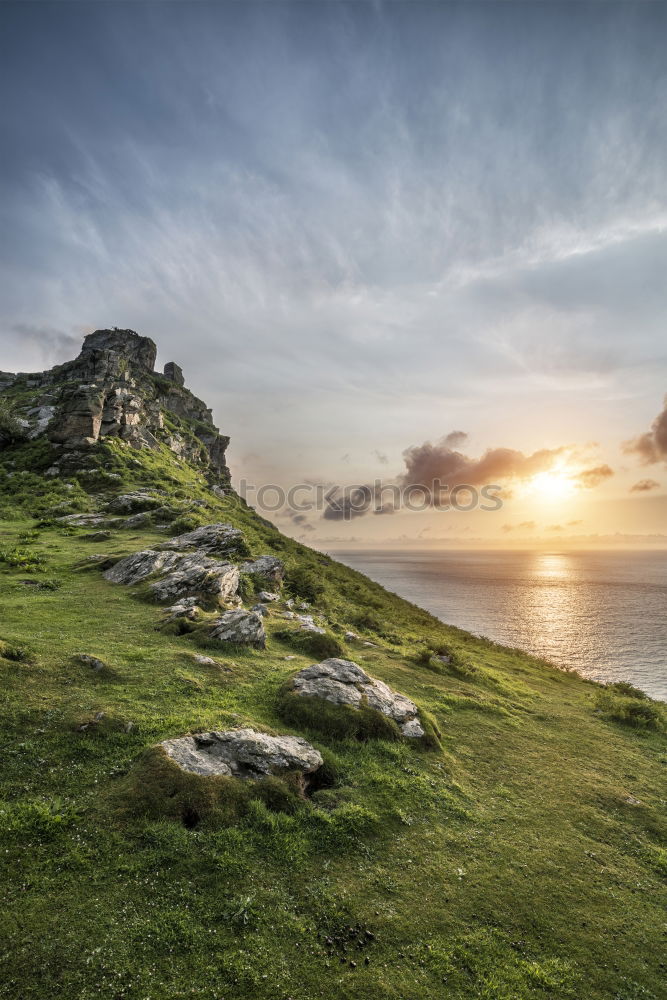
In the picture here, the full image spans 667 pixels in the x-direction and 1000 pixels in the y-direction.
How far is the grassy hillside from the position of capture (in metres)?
6.52

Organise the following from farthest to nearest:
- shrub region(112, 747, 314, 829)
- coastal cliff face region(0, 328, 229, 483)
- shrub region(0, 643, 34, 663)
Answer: coastal cliff face region(0, 328, 229, 483) < shrub region(0, 643, 34, 663) < shrub region(112, 747, 314, 829)

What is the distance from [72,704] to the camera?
37.3 feet

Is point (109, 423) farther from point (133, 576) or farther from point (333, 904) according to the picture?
point (333, 904)

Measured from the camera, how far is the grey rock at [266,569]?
31.6 meters

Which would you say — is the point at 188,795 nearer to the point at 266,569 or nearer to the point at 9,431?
the point at 266,569

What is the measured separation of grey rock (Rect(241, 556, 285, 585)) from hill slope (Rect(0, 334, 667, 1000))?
1233 cm

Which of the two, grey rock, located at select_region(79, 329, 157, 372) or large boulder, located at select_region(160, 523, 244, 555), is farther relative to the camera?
grey rock, located at select_region(79, 329, 157, 372)

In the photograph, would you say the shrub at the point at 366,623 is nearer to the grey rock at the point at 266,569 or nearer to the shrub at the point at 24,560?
the grey rock at the point at 266,569

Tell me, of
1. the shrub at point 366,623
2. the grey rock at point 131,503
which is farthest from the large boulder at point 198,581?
the grey rock at point 131,503

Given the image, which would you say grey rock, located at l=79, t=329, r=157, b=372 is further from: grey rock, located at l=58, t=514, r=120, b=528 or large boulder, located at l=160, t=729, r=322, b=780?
large boulder, located at l=160, t=729, r=322, b=780

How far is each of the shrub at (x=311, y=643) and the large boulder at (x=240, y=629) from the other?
2272 mm

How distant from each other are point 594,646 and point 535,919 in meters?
60.0

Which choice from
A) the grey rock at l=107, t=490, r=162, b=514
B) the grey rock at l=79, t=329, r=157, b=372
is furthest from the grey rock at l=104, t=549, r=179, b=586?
the grey rock at l=79, t=329, r=157, b=372

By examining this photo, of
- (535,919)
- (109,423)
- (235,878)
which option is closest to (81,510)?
(109,423)
